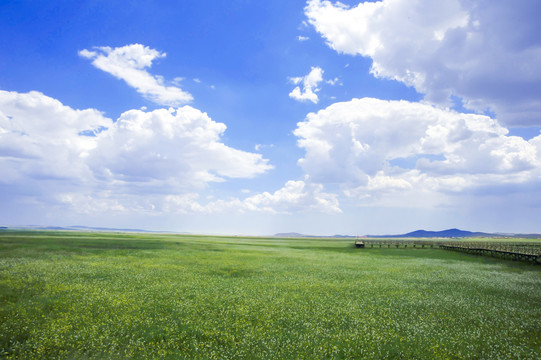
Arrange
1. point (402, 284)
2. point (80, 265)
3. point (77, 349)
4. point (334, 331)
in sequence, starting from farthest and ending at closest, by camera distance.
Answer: point (80, 265), point (402, 284), point (334, 331), point (77, 349)

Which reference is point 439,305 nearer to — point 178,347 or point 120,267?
point 178,347

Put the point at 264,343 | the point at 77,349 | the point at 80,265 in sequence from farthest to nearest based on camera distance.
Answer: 1. the point at 80,265
2. the point at 264,343
3. the point at 77,349

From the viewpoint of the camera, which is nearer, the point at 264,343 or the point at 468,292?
the point at 264,343

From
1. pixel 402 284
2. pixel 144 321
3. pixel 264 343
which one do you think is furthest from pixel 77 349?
pixel 402 284

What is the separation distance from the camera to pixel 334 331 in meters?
20.4

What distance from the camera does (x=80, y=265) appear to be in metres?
42.7

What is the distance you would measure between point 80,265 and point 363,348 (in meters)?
42.3

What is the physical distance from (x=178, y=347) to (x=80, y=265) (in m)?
33.8

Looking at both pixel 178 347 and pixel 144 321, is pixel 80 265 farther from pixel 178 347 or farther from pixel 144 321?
pixel 178 347

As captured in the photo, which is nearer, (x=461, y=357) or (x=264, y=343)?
(x=461, y=357)

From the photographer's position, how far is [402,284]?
1426 inches

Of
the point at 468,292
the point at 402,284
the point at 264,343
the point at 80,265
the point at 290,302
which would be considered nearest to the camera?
the point at 264,343

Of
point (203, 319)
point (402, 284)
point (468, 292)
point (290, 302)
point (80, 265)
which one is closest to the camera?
point (203, 319)

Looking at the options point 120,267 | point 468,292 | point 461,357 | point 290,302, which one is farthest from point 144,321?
point 468,292
